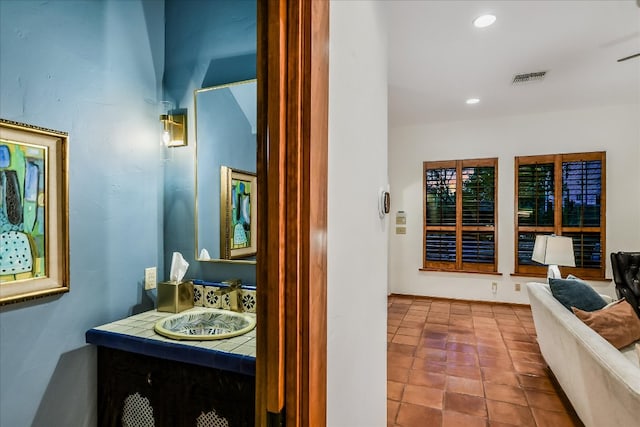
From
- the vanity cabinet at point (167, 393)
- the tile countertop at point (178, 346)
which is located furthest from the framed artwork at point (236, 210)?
the vanity cabinet at point (167, 393)

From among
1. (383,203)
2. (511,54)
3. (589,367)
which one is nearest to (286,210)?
(383,203)

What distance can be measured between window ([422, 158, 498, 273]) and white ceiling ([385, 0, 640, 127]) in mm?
955

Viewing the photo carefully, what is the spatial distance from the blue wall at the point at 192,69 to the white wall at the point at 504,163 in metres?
3.95

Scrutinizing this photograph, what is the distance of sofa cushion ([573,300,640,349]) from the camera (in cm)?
212

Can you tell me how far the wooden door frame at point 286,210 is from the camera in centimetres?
68

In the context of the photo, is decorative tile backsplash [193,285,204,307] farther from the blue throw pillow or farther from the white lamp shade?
the white lamp shade

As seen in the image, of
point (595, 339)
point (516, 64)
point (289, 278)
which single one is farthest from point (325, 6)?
point (516, 64)

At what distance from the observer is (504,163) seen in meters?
5.02

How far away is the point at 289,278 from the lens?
685 mm

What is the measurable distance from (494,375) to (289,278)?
2.98m

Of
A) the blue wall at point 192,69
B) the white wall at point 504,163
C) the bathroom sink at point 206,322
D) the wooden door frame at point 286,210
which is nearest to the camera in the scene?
the wooden door frame at point 286,210

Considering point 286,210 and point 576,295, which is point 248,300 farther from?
point 576,295

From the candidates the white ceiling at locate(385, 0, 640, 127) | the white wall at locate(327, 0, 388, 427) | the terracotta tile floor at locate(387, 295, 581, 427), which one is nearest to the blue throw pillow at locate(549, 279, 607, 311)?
the terracotta tile floor at locate(387, 295, 581, 427)

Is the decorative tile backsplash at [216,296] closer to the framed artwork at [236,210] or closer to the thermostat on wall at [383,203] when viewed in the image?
the framed artwork at [236,210]
